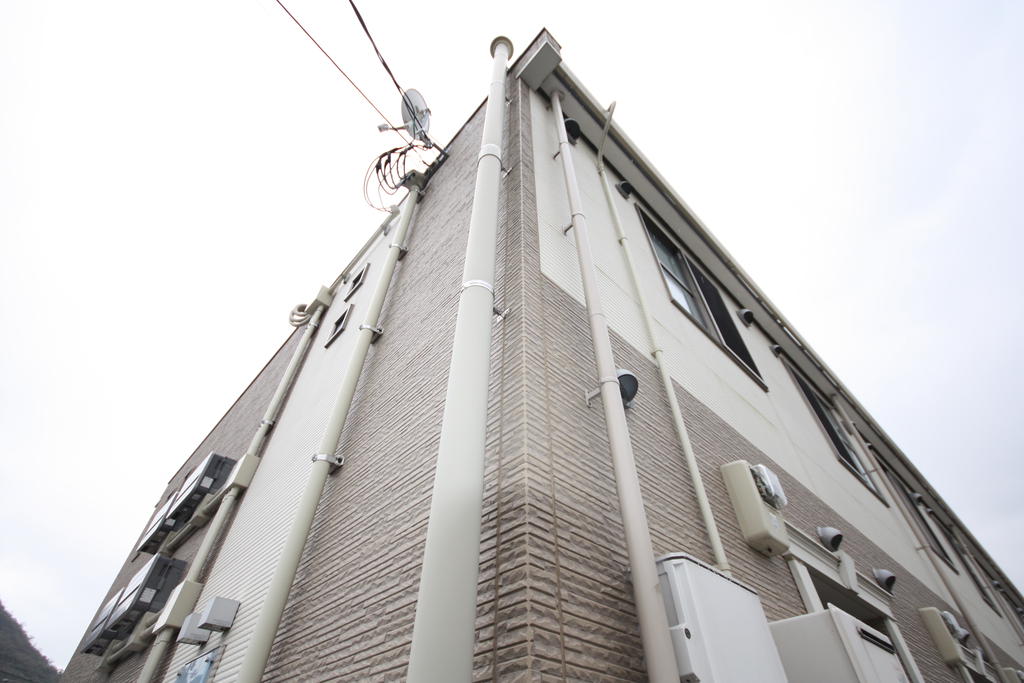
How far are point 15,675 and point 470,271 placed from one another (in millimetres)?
23033

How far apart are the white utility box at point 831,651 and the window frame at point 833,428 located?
647 centimetres

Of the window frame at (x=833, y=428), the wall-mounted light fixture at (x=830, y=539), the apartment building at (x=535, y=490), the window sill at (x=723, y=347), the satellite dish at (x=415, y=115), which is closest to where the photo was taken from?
the apartment building at (x=535, y=490)

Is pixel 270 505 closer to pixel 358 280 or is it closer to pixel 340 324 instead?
pixel 340 324

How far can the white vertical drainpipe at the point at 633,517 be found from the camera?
223 centimetres

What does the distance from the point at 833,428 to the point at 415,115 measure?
9799 mm

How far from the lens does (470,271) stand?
11.3 ft

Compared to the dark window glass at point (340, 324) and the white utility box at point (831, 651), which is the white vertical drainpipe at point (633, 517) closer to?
the white utility box at point (831, 651)

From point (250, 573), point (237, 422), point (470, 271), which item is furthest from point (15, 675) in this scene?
point (470, 271)

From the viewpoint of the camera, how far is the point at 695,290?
8.16 metres

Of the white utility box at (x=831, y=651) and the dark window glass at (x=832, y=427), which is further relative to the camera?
the dark window glass at (x=832, y=427)

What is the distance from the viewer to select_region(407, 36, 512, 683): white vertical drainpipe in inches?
73.9

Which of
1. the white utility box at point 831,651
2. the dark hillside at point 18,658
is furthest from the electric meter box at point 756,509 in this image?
the dark hillside at point 18,658

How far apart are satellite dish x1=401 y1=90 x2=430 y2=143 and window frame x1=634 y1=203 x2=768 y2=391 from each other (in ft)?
11.2

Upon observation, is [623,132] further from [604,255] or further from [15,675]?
[15,675]
